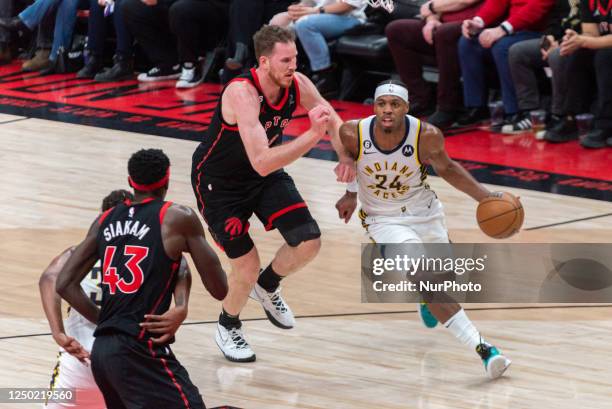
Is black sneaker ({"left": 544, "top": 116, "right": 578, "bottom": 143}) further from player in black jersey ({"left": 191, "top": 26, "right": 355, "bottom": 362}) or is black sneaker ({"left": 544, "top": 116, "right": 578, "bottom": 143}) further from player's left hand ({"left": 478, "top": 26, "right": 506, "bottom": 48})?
player in black jersey ({"left": 191, "top": 26, "right": 355, "bottom": 362})

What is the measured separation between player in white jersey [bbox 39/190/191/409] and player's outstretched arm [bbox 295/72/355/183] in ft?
4.72

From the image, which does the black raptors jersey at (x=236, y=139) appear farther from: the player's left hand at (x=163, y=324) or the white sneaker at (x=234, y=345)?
the player's left hand at (x=163, y=324)

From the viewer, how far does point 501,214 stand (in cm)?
671

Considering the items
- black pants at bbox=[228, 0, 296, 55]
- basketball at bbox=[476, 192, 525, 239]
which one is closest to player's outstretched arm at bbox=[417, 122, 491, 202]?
basketball at bbox=[476, 192, 525, 239]

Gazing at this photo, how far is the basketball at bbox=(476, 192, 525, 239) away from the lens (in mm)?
6703

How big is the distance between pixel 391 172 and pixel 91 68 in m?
8.68

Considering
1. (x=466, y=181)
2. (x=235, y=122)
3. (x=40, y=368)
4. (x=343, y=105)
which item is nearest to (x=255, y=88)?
(x=235, y=122)

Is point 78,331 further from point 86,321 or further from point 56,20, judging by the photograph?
point 56,20

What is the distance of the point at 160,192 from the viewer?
5027 mm

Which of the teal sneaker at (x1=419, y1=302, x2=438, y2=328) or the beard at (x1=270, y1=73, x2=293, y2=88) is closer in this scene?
the beard at (x1=270, y1=73, x2=293, y2=88)

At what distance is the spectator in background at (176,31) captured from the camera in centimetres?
1369

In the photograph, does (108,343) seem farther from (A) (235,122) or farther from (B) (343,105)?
(B) (343,105)

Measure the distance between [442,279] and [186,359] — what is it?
1.34 metres

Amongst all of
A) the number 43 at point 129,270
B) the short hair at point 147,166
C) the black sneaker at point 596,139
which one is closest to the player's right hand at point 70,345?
the number 43 at point 129,270
